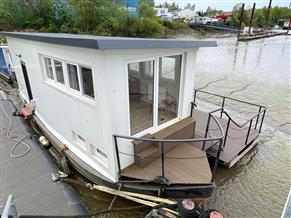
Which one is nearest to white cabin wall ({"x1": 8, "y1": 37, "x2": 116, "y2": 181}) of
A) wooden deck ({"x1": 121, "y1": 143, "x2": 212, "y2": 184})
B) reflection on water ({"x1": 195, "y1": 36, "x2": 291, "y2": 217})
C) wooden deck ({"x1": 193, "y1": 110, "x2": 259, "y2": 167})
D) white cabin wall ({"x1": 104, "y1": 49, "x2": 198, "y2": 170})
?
white cabin wall ({"x1": 104, "y1": 49, "x2": 198, "y2": 170})

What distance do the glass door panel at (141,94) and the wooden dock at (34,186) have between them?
2121mm

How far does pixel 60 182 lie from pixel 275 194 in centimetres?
530

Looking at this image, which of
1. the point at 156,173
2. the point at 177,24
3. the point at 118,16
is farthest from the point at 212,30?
the point at 156,173

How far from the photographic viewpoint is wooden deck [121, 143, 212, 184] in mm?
4082

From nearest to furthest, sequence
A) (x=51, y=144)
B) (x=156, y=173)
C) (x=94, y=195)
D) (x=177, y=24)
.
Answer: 1. (x=156, y=173)
2. (x=94, y=195)
3. (x=51, y=144)
4. (x=177, y=24)

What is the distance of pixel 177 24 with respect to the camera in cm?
5525

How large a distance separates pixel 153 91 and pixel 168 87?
0.51 metres

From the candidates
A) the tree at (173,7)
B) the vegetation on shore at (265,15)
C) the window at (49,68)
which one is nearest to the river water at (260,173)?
the window at (49,68)

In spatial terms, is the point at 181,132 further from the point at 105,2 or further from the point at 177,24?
the point at 177,24

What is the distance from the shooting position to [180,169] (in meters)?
4.37

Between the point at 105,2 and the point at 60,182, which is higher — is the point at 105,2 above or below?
above

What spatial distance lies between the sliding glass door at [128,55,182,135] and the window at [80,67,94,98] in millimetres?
772

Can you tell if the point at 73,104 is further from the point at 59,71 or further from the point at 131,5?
the point at 131,5

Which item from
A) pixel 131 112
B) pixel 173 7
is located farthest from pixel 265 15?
pixel 131 112
